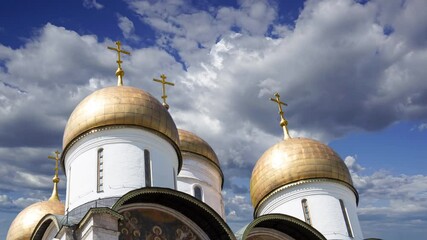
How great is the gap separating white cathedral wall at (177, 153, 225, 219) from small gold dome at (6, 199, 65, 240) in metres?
3.89

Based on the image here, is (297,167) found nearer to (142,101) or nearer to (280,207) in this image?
(280,207)

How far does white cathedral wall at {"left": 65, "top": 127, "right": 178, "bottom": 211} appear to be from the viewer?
11.0 metres

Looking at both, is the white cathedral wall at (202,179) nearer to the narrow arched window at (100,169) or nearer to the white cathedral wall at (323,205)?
the white cathedral wall at (323,205)

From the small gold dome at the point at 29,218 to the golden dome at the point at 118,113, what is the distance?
191 inches

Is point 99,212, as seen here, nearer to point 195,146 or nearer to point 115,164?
point 115,164

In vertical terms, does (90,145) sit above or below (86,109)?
below

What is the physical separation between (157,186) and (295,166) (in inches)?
179

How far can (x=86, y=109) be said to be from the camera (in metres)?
11.9

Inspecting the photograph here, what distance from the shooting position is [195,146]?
54.3ft

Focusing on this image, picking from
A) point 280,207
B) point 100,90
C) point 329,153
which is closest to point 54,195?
point 100,90

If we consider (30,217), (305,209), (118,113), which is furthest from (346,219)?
(30,217)

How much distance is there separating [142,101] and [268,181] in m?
4.62

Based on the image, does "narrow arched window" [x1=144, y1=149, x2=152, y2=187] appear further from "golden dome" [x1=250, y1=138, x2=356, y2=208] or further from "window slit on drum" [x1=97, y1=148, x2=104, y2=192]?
"golden dome" [x1=250, y1=138, x2=356, y2=208]

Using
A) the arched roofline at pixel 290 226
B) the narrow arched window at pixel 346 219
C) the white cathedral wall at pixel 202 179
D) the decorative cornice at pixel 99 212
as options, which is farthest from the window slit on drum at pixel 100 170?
the narrow arched window at pixel 346 219
